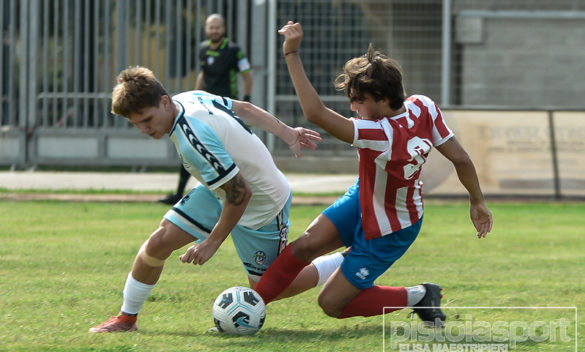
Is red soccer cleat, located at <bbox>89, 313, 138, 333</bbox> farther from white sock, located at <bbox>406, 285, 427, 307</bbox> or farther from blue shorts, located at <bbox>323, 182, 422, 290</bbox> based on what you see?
white sock, located at <bbox>406, 285, 427, 307</bbox>

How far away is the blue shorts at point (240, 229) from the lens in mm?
5449

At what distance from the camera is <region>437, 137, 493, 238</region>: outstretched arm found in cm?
548

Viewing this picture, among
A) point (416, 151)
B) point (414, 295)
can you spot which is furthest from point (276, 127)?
point (414, 295)

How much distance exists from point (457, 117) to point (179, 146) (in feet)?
29.1

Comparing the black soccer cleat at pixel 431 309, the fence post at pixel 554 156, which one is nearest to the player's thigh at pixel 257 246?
the black soccer cleat at pixel 431 309

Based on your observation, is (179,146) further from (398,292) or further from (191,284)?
(191,284)

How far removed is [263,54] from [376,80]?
1290 centimetres

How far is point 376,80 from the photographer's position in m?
5.18

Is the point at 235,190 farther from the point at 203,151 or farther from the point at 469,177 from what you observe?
the point at 469,177

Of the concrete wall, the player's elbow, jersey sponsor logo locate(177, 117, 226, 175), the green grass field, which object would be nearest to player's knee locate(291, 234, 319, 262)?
the green grass field

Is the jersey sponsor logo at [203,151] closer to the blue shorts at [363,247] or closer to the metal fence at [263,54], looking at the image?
the blue shorts at [363,247]

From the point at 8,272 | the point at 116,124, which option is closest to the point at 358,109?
the point at 8,272

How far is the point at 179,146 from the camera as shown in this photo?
16.9 feet

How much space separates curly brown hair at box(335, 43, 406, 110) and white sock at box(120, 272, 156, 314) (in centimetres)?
144
